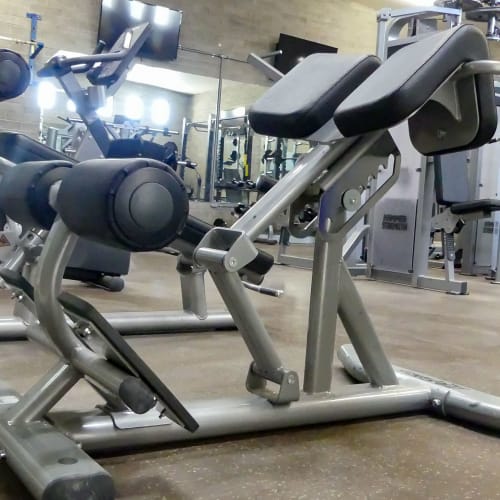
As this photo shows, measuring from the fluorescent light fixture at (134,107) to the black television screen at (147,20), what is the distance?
1418 millimetres

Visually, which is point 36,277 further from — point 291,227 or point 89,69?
point 89,69

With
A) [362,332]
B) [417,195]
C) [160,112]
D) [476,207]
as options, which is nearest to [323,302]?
[362,332]

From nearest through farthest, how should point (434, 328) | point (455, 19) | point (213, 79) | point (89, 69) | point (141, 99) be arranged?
1. point (434, 328)
2. point (89, 69)
3. point (455, 19)
4. point (213, 79)
5. point (141, 99)

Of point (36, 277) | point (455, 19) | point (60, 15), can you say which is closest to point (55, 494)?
point (36, 277)

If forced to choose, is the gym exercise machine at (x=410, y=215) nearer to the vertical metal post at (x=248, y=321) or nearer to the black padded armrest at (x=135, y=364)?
the vertical metal post at (x=248, y=321)

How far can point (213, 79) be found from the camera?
8188mm

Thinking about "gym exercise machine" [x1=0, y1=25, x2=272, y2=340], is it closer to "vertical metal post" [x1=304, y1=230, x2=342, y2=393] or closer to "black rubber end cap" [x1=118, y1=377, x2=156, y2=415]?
"vertical metal post" [x1=304, y1=230, x2=342, y2=393]

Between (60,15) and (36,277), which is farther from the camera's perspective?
(60,15)

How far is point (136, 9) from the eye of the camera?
23.7 ft

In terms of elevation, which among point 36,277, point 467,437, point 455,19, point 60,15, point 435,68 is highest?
point 60,15

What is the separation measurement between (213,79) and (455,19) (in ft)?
14.7

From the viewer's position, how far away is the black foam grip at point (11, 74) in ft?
5.58

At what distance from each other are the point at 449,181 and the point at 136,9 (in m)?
4.70

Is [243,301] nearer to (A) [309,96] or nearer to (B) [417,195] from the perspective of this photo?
(A) [309,96]
